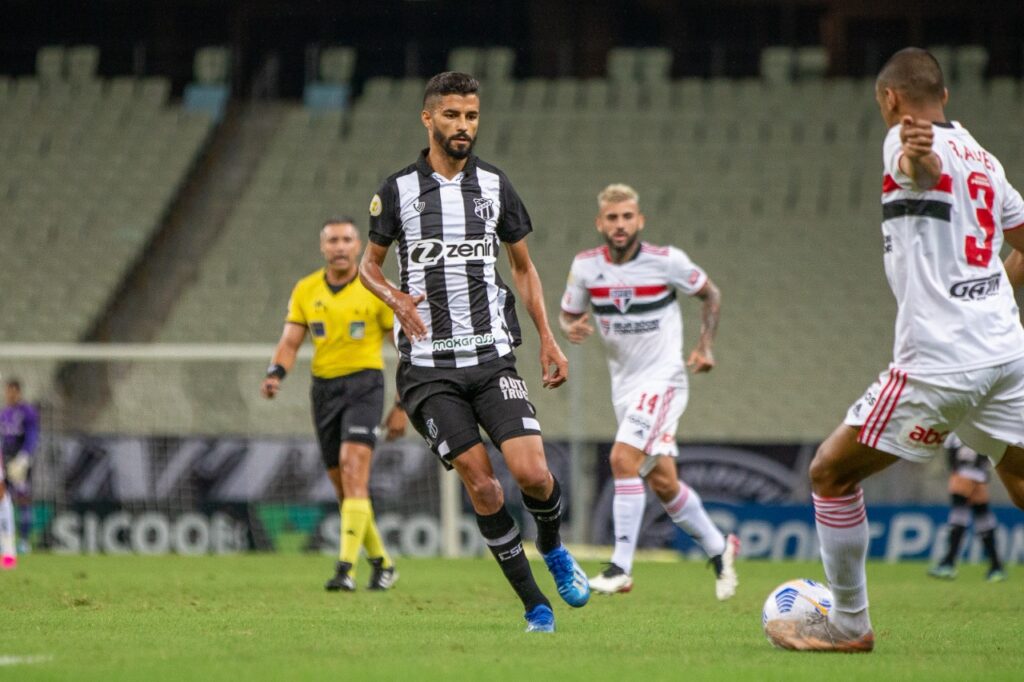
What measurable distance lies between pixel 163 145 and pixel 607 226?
1443cm

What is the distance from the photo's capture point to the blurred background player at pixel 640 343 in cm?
982

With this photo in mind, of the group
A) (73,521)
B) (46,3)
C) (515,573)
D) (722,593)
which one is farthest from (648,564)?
(46,3)

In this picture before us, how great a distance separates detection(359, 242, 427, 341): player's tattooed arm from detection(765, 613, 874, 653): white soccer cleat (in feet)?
6.44

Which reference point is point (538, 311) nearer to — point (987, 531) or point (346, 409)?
point (346, 409)

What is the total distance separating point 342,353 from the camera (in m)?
10.5

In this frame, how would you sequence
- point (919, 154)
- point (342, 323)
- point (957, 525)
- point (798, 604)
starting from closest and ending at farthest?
point (919, 154) → point (798, 604) → point (342, 323) → point (957, 525)

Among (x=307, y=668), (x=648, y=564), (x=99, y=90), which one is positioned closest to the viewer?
(x=307, y=668)

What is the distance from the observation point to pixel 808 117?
22312 millimetres

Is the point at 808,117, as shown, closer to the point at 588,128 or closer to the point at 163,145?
the point at 588,128

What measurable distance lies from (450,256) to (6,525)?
21.6ft

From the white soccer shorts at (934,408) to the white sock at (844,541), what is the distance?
318 mm

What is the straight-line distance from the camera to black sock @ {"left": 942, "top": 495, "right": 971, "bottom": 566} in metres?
12.5

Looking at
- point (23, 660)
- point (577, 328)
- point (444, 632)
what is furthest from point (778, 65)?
point (23, 660)

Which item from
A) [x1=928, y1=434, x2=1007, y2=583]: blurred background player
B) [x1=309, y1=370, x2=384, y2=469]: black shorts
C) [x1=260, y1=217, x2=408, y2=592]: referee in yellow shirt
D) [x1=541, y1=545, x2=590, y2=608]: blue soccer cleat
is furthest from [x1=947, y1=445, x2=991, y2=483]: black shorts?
[x1=541, y1=545, x2=590, y2=608]: blue soccer cleat
